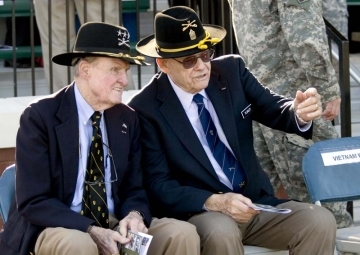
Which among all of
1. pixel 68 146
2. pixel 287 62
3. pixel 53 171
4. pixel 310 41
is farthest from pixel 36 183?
pixel 287 62

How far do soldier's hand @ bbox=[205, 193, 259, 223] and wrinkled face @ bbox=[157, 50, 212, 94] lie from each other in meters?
0.55

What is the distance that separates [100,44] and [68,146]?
19.3 inches

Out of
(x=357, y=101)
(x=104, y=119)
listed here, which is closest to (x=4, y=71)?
(x=357, y=101)

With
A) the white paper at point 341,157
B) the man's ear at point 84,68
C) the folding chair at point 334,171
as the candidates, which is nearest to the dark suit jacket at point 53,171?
the man's ear at point 84,68

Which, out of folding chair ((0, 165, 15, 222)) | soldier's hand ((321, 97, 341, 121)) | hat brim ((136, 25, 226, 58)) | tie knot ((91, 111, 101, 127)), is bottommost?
folding chair ((0, 165, 15, 222))

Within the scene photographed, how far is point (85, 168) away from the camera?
4500 millimetres

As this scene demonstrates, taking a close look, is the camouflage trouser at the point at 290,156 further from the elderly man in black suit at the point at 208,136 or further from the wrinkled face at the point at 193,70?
the wrinkled face at the point at 193,70

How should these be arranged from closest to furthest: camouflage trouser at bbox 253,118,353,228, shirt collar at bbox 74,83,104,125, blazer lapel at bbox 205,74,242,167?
shirt collar at bbox 74,83,104,125, blazer lapel at bbox 205,74,242,167, camouflage trouser at bbox 253,118,353,228

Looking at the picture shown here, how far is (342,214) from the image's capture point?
227 inches

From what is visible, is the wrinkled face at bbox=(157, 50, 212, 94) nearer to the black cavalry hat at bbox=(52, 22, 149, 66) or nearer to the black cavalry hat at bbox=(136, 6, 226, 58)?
the black cavalry hat at bbox=(136, 6, 226, 58)

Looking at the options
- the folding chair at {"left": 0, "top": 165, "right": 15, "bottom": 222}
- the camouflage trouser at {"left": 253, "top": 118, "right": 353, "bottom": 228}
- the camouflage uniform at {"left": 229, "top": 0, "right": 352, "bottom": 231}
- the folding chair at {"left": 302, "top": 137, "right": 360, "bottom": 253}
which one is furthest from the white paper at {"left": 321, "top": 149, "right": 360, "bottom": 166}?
the folding chair at {"left": 0, "top": 165, "right": 15, "bottom": 222}

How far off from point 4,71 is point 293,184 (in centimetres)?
306

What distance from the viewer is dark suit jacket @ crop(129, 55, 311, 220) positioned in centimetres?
477

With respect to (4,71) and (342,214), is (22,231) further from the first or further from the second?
(4,71)
